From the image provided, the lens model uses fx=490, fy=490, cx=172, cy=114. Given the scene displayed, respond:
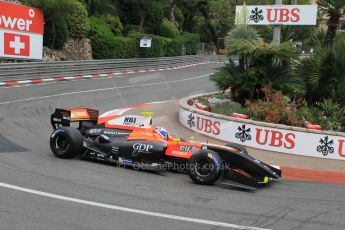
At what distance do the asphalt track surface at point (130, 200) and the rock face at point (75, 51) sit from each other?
19.9 m

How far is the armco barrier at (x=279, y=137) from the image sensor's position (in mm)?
10750

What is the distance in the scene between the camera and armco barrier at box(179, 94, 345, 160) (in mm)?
10750

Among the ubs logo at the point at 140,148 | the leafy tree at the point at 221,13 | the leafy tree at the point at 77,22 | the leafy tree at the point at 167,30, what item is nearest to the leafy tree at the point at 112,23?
the leafy tree at the point at 77,22

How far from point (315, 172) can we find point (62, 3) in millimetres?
21194

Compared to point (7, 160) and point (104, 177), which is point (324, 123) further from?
point (7, 160)

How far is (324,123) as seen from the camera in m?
11.9

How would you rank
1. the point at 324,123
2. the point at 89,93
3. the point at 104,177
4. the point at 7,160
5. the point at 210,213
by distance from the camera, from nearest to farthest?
1. the point at 210,213
2. the point at 104,177
3. the point at 7,160
4. the point at 324,123
5. the point at 89,93

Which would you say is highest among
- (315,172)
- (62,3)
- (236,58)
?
(62,3)

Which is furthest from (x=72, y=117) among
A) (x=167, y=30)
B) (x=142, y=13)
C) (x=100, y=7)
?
(x=167, y=30)

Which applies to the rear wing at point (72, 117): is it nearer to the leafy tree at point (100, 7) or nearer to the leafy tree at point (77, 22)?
the leafy tree at point (77, 22)

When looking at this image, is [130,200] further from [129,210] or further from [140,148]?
[140,148]

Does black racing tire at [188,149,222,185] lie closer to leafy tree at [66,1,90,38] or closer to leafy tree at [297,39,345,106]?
leafy tree at [297,39,345,106]

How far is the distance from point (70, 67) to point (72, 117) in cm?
1744

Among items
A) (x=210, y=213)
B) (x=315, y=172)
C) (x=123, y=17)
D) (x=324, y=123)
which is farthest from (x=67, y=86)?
(x=123, y=17)
